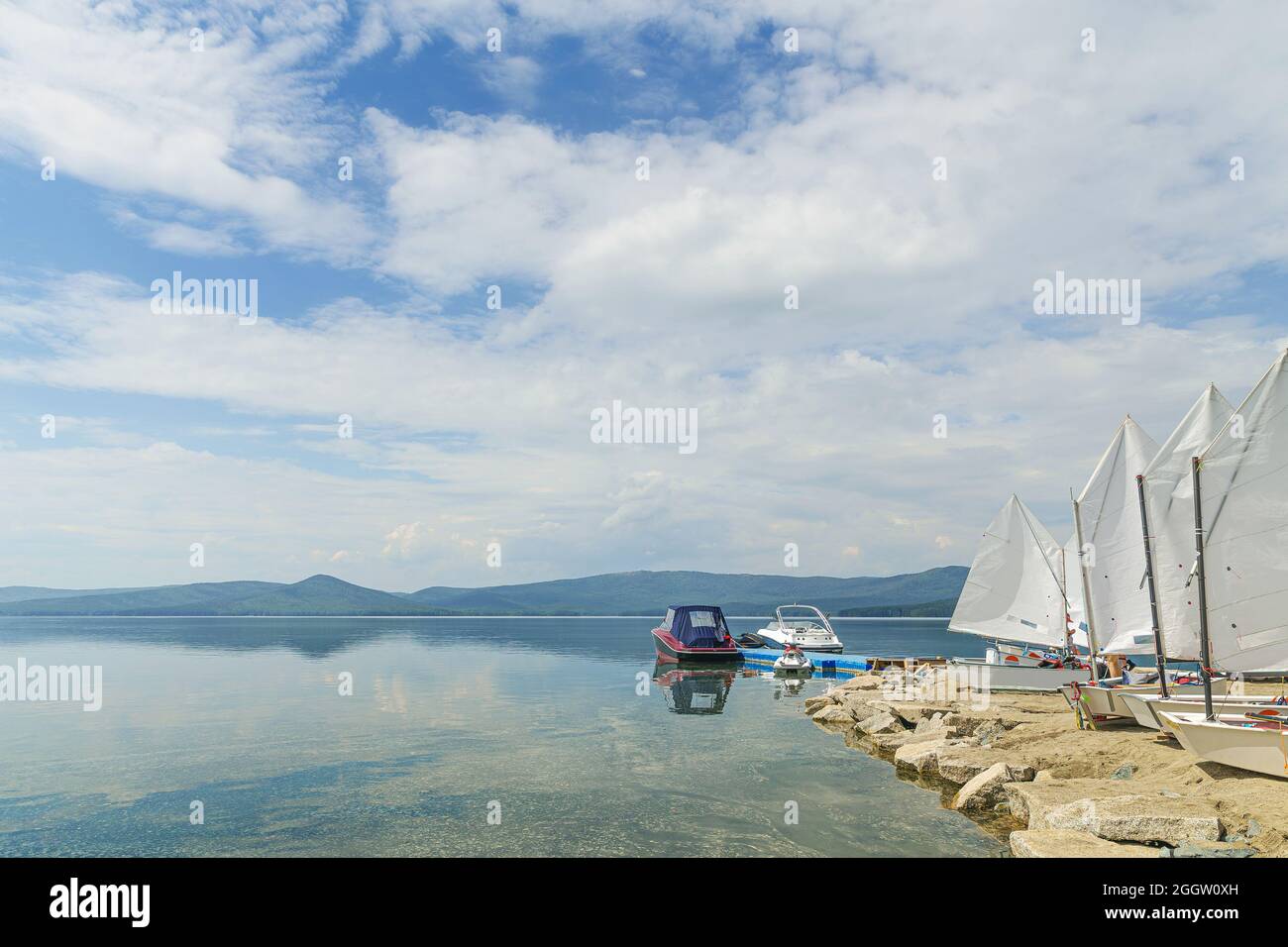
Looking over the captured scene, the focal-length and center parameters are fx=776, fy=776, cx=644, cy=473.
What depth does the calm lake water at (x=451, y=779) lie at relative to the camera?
71.2 feet

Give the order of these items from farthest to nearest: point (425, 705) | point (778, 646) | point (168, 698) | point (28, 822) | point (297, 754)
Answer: point (778, 646)
point (168, 698)
point (425, 705)
point (297, 754)
point (28, 822)

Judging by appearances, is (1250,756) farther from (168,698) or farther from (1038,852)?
(168,698)

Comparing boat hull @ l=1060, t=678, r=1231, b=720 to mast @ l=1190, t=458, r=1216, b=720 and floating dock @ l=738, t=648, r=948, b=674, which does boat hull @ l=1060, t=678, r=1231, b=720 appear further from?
floating dock @ l=738, t=648, r=948, b=674

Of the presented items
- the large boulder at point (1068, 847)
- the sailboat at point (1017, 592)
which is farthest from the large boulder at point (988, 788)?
the sailboat at point (1017, 592)

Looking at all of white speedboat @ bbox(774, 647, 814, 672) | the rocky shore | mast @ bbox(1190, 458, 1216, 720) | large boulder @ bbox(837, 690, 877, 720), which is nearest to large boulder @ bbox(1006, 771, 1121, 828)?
the rocky shore

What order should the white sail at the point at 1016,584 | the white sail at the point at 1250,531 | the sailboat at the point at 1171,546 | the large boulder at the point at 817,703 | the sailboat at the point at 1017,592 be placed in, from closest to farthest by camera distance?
the white sail at the point at 1250,531 → the sailboat at the point at 1171,546 → the large boulder at the point at 817,703 → the sailboat at the point at 1017,592 → the white sail at the point at 1016,584

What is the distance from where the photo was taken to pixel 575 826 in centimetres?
2278

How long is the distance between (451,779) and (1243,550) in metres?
28.3

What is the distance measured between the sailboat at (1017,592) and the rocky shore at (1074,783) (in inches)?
588

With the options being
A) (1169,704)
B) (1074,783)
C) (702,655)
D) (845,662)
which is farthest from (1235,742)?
(845,662)

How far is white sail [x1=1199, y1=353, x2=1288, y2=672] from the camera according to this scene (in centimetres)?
2350

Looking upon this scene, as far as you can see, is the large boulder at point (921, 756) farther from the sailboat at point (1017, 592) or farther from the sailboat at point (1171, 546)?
the sailboat at point (1017, 592)
